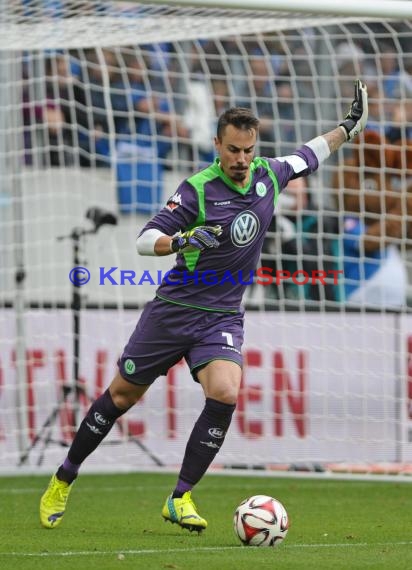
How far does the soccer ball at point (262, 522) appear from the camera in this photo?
5.90 m

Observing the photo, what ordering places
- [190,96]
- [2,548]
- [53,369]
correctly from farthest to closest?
[190,96]
[53,369]
[2,548]

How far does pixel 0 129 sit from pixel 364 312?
11.7ft

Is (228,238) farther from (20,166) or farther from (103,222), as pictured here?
(20,166)

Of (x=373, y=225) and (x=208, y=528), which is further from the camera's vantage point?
(x=373, y=225)

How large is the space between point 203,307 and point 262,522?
3.99ft

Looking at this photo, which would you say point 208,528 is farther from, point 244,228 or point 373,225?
point 373,225

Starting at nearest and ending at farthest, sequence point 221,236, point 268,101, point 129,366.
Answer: point 221,236, point 129,366, point 268,101

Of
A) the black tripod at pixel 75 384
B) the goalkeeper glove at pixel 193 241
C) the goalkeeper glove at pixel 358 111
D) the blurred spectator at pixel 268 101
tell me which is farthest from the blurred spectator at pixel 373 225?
the goalkeeper glove at pixel 193 241

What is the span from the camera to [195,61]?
41.8 ft

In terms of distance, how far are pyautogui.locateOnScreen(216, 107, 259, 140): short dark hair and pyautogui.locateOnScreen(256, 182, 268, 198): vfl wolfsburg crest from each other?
36 centimetres

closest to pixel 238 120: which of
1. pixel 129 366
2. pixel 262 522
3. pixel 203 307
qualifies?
pixel 203 307

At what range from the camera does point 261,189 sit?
658 cm

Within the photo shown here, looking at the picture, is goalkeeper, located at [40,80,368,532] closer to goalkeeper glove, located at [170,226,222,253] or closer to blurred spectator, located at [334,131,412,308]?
goalkeeper glove, located at [170,226,222,253]

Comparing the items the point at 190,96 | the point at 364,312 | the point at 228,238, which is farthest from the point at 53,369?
the point at 228,238
